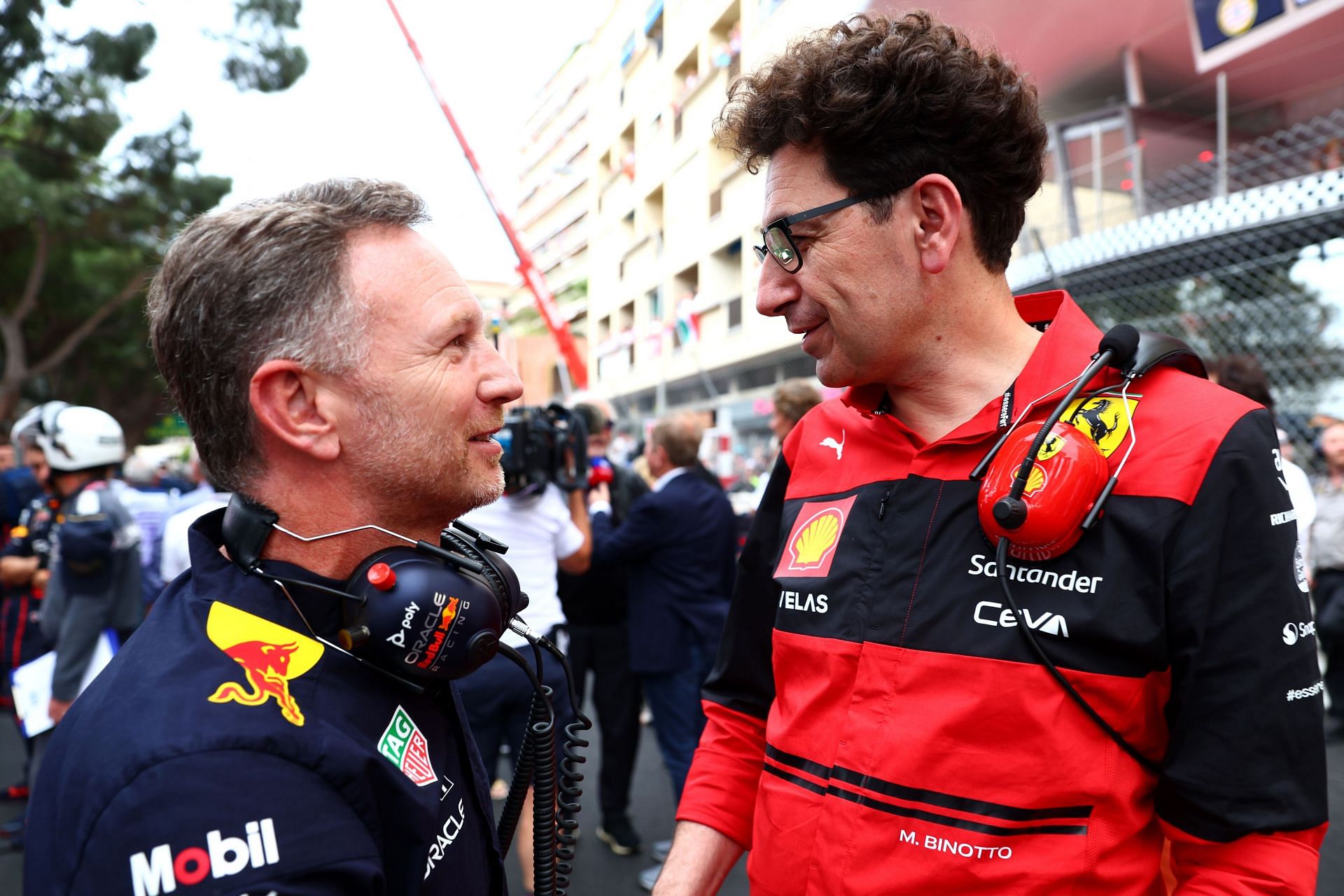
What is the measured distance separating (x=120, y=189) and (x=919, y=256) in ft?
55.5

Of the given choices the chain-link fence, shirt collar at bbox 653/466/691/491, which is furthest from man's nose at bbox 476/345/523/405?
the chain-link fence

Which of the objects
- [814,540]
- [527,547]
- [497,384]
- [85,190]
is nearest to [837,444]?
[814,540]

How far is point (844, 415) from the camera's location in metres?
1.76

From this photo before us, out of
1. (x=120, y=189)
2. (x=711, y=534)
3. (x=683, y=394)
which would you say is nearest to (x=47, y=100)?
(x=120, y=189)

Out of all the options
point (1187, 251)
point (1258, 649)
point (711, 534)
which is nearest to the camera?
point (1258, 649)

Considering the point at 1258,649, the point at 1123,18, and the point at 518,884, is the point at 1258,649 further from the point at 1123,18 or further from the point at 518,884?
the point at 1123,18

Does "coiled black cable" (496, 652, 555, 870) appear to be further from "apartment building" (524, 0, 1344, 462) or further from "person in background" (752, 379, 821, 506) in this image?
"person in background" (752, 379, 821, 506)

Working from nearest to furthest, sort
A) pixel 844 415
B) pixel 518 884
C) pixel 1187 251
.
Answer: pixel 844 415 < pixel 518 884 < pixel 1187 251

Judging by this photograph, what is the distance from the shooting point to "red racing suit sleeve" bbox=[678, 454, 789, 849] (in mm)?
1668

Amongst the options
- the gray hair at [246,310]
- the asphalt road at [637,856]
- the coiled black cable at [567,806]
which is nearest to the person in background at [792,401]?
the asphalt road at [637,856]

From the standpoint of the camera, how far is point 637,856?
14.9 ft

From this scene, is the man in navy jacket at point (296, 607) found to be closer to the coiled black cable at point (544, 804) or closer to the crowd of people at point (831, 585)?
the crowd of people at point (831, 585)

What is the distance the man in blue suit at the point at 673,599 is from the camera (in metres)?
4.53

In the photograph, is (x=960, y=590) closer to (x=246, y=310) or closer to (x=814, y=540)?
(x=814, y=540)
